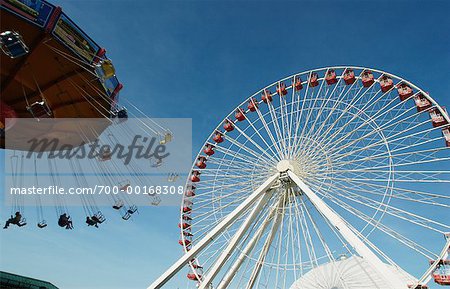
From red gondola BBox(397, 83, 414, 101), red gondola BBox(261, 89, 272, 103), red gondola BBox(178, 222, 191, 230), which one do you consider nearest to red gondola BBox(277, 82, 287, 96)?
red gondola BBox(261, 89, 272, 103)

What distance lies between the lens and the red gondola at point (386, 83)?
66.9 ft

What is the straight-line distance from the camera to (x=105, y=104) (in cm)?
1795

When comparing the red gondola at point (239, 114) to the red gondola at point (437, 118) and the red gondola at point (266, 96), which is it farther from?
the red gondola at point (437, 118)

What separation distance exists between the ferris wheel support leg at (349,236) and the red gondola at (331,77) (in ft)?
21.4

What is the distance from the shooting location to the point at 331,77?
22375 mm

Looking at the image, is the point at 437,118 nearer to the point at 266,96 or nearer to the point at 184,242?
the point at 266,96

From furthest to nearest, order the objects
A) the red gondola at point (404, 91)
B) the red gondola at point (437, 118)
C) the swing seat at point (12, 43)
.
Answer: the red gondola at point (404, 91), the red gondola at point (437, 118), the swing seat at point (12, 43)

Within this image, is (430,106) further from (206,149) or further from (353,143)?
(206,149)

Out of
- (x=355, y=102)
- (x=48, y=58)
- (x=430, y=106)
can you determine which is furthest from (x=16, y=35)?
(x=430, y=106)

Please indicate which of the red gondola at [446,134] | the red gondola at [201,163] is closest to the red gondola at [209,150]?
the red gondola at [201,163]

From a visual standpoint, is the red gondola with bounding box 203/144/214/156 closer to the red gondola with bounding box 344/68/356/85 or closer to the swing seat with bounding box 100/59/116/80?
the red gondola with bounding box 344/68/356/85

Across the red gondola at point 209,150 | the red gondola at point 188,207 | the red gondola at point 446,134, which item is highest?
the red gondola at point 209,150

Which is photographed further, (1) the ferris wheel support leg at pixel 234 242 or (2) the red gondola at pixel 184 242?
(2) the red gondola at pixel 184 242

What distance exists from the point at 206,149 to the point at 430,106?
14948 mm
